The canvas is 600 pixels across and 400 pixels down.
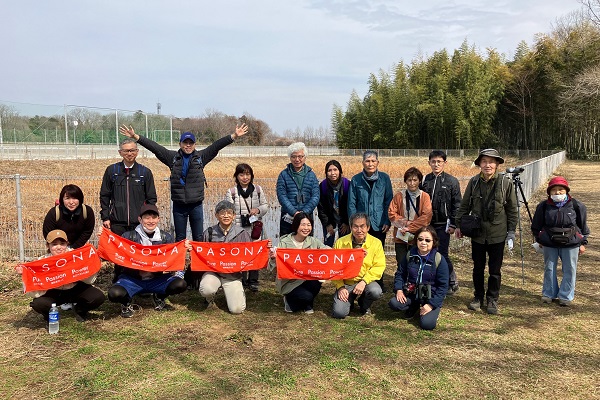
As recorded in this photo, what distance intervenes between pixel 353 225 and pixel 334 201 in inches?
35.1

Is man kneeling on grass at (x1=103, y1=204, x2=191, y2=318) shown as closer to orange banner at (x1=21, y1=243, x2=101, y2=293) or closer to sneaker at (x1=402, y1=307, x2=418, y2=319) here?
orange banner at (x1=21, y1=243, x2=101, y2=293)

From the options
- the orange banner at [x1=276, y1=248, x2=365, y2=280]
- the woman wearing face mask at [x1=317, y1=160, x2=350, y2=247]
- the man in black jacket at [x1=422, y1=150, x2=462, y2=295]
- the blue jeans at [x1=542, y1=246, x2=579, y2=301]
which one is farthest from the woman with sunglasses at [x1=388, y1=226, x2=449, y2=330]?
the blue jeans at [x1=542, y1=246, x2=579, y2=301]

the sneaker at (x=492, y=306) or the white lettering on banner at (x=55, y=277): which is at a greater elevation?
the white lettering on banner at (x=55, y=277)

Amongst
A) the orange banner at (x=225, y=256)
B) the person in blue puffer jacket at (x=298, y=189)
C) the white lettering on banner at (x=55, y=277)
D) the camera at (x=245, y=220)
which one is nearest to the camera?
the white lettering on banner at (x=55, y=277)

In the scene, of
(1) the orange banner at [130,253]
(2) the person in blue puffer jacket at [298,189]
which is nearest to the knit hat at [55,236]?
(1) the orange banner at [130,253]

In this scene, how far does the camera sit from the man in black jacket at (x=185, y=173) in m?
5.49

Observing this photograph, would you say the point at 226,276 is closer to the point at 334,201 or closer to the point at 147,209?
the point at 147,209

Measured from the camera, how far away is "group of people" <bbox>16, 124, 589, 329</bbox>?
466cm

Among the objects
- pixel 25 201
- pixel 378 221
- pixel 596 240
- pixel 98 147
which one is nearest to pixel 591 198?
pixel 596 240

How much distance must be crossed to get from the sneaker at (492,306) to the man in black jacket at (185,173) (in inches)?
142

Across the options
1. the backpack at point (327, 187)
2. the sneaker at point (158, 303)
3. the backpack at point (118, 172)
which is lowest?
the sneaker at point (158, 303)

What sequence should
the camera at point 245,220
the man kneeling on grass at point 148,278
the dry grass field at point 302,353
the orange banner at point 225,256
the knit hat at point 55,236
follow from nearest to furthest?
the dry grass field at point 302,353
the knit hat at point 55,236
the man kneeling on grass at point 148,278
the orange banner at point 225,256
the camera at point 245,220

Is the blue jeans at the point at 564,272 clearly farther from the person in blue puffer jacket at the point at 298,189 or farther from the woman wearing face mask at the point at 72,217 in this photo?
the woman wearing face mask at the point at 72,217

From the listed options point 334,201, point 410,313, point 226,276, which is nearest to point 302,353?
point 410,313
